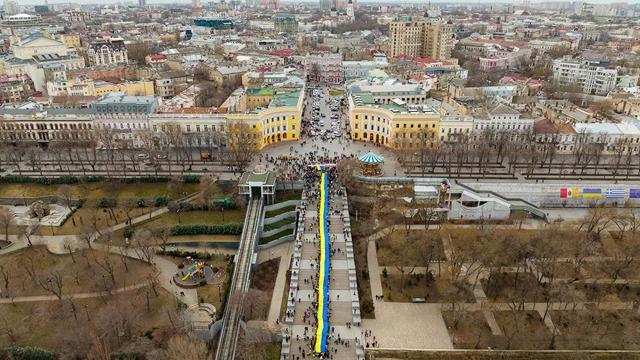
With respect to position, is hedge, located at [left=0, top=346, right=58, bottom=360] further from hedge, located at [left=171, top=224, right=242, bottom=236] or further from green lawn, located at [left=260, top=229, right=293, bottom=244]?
green lawn, located at [left=260, top=229, right=293, bottom=244]

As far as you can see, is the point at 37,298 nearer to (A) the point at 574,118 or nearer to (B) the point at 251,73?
(B) the point at 251,73

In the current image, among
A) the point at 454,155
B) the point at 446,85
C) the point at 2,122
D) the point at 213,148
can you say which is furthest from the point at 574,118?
the point at 2,122

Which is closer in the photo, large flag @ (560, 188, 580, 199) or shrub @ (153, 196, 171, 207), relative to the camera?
shrub @ (153, 196, 171, 207)

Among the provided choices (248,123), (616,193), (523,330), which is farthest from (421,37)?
(523,330)

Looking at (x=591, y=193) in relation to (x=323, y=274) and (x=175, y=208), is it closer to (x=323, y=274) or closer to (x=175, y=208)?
(x=323, y=274)

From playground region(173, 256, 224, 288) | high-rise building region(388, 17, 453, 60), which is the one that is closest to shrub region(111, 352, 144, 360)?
playground region(173, 256, 224, 288)

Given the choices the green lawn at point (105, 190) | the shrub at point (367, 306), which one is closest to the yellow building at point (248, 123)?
the green lawn at point (105, 190)
